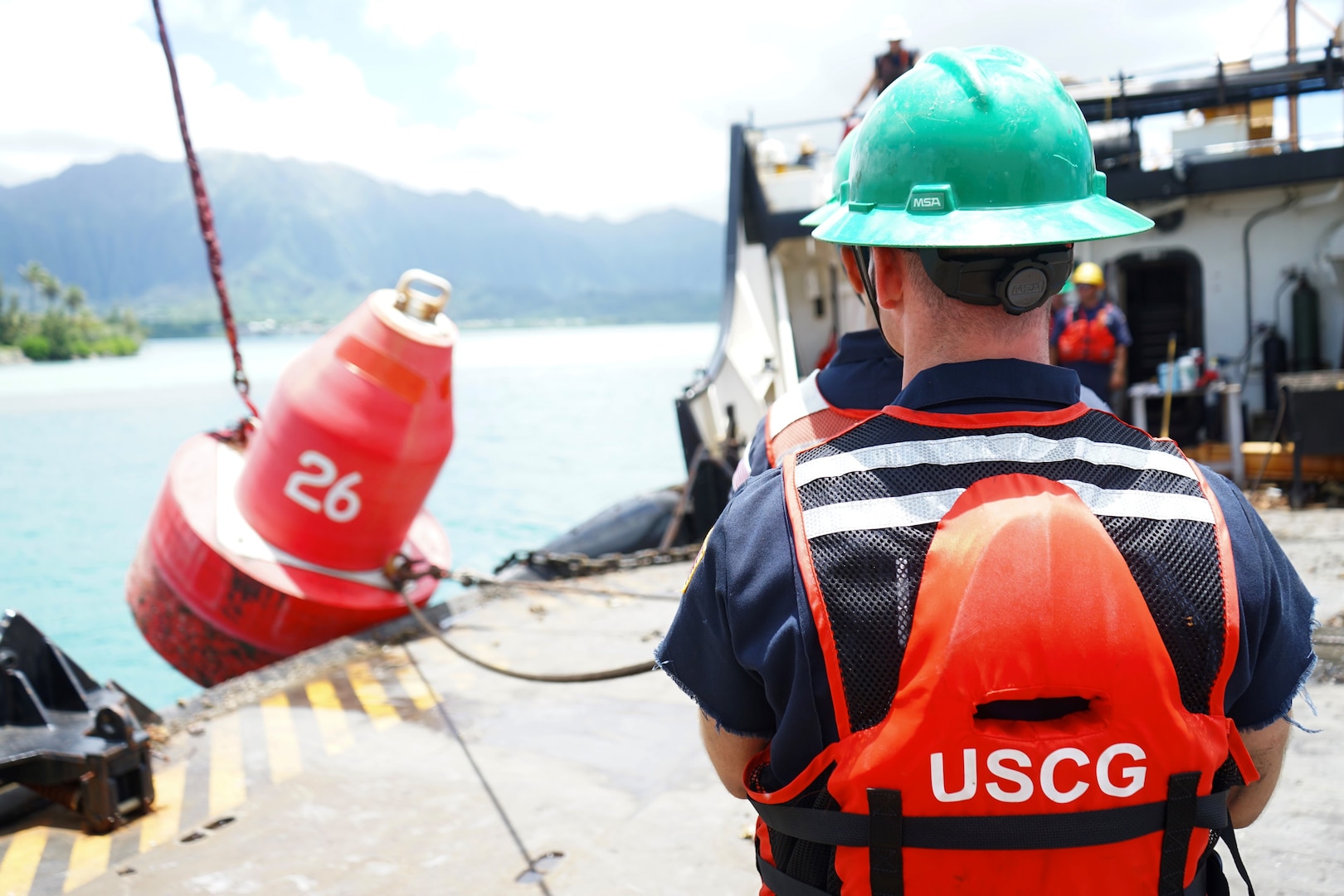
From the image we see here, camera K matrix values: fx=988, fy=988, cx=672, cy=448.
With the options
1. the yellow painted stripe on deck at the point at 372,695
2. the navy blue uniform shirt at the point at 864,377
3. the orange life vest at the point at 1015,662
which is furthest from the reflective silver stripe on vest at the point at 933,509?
the yellow painted stripe on deck at the point at 372,695

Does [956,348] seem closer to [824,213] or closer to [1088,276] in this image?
[824,213]

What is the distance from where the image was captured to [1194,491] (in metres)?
1.16

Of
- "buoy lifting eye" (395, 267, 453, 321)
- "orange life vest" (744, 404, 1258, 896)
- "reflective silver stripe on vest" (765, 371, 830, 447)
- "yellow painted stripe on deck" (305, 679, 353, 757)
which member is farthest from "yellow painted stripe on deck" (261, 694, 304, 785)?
"orange life vest" (744, 404, 1258, 896)

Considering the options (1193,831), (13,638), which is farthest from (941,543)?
(13,638)

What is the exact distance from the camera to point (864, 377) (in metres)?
2.28

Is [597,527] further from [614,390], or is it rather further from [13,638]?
[614,390]

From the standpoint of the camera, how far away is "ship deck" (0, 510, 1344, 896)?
2887mm

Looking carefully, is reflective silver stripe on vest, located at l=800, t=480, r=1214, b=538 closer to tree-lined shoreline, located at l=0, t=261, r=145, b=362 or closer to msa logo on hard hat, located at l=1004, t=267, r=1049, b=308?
msa logo on hard hat, located at l=1004, t=267, r=1049, b=308

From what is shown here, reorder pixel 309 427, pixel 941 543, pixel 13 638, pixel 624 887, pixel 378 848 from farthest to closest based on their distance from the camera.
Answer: pixel 309 427 → pixel 13 638 → pixel 378 848 → pixel 624 887 → pixel 941 543

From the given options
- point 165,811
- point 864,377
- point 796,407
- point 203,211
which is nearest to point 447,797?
point 165,811

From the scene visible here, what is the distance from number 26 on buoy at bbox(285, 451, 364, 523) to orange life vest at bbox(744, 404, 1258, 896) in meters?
4.67

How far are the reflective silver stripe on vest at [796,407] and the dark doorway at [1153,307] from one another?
31.4 ft

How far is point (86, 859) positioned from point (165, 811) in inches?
13.1

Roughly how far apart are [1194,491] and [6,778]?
3.71m
